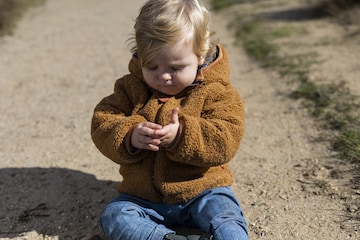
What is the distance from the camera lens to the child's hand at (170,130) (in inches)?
92.3

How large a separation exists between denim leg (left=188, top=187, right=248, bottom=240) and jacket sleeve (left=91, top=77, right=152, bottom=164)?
1.14ft

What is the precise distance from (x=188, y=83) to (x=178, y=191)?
492mm

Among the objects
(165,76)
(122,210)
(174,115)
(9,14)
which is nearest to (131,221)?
(122,210)

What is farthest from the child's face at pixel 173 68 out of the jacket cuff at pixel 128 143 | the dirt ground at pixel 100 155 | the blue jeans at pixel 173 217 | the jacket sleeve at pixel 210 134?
the dirt ground at pixel 100 155

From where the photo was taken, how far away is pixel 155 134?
2326mm

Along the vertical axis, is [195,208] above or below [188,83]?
below

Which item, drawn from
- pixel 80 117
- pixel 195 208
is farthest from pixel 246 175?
pixel 80 117

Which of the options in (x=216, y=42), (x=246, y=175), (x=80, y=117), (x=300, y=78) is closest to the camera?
(x=216, y=42)

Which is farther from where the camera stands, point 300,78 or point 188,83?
point 300,78

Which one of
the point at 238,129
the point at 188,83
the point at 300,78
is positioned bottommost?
the point at 300,78

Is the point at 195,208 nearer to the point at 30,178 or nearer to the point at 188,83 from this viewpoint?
the point at 188,83

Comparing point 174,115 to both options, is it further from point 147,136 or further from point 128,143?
point 128,143

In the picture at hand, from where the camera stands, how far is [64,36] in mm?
7773

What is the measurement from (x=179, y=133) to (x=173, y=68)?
29 cm
